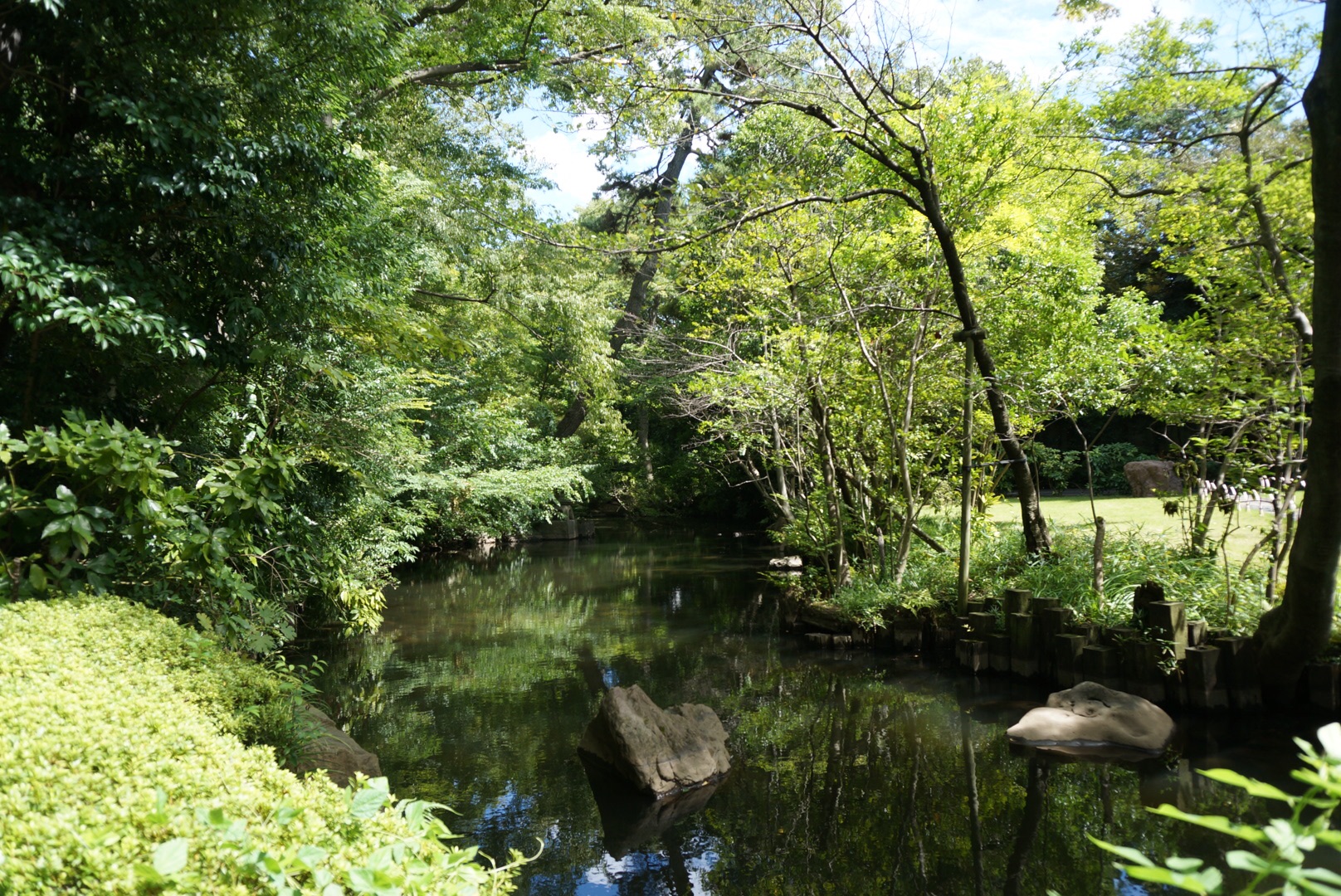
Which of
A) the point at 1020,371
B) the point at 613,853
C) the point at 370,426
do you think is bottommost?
the point at 613,853

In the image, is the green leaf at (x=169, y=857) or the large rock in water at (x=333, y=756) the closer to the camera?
the green leaf at (x=169, y=857)

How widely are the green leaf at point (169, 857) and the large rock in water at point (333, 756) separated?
10.4ft

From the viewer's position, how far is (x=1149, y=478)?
60.3 ft

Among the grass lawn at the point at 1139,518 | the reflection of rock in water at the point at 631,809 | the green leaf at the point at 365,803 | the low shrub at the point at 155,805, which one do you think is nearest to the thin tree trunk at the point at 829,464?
the grass lawn at the point at 1139,518

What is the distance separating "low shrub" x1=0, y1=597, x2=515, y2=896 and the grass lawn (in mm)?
7542

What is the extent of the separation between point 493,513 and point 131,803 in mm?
17437

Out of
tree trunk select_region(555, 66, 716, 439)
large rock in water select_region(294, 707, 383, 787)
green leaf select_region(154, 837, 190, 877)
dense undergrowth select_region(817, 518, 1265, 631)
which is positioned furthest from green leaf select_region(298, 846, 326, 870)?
tree trunk select_region(555, 66, 716, 439)

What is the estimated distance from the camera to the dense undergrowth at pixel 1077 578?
7562 mm

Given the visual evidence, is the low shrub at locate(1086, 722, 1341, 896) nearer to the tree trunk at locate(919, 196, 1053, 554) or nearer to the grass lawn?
the grass lawn

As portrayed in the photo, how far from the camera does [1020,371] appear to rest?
372 inches

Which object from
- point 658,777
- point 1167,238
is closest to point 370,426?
point 658,777

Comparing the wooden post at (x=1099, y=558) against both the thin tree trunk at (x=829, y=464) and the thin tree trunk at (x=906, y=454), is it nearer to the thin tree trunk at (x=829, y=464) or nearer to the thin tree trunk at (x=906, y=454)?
the thin tree trunk at (x=906, y=454)

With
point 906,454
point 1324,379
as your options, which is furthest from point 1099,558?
point 1324,379

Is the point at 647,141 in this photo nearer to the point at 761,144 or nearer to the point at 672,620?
the point at 761,144
